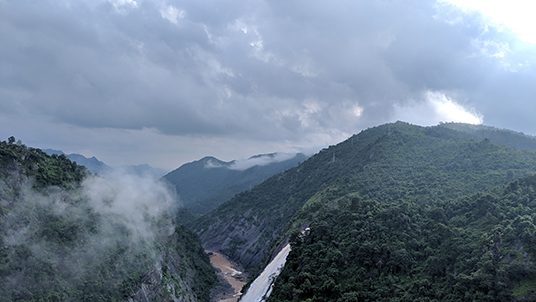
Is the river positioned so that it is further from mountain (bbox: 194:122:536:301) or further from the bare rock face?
the bare rock face

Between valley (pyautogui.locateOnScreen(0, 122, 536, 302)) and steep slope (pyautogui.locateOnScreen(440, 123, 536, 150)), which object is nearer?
valley (pyautogui.locateOnScreen(0, 122, 536, 302))

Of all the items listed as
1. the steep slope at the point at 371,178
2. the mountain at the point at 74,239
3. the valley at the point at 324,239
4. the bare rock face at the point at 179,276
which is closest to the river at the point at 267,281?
the valley at the point at 324,239

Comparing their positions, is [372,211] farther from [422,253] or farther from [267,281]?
[267,281]

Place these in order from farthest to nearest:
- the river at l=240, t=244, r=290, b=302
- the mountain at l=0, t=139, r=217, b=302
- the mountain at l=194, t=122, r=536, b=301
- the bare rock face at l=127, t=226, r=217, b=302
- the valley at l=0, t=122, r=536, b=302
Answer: the river at l=240, t=244, r=290, b=302 → the bare rock face at l=127, t=226, r=217, b=302 → the mountain at l=194, t=122, r=536, b=301 → the mountain at l=0, t=139, r=217, b=302 → the valley at l=0, t=122, r=536, b=302

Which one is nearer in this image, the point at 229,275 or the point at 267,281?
the point at 267,281

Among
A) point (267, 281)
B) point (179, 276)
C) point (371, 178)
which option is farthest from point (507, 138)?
point (179, 276)

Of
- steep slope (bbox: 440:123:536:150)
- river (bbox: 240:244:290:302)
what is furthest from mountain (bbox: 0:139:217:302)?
steep slope (bbox: 440:123:536:150)

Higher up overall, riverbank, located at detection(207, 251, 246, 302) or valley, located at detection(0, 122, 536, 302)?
valley, located at detection(0, 122, 536, 302)
